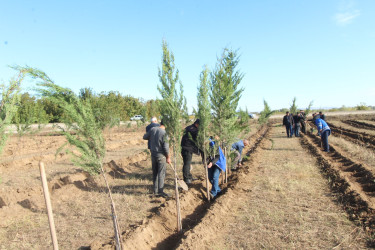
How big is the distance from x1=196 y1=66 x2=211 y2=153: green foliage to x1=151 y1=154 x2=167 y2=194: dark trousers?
1.13 metres

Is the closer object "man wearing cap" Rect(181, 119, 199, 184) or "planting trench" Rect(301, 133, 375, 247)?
"planting trench" Rect(301, 133, 375, 247)

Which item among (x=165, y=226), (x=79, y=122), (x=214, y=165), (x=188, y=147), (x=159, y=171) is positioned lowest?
(x=165, y=226)

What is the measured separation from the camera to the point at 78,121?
404 cm

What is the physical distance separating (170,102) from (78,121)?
5.69 ft

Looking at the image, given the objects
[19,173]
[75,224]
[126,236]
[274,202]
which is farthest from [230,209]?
[19,173]

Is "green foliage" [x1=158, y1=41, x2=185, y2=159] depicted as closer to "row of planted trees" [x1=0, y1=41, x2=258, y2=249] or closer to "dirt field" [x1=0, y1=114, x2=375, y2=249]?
"row of planted trees" [x1=0, y1=41, x2=258, y2=249]

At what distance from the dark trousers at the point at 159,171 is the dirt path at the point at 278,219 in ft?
5.11

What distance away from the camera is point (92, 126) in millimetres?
4195

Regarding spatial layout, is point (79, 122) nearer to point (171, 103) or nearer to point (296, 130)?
point (171, 103)

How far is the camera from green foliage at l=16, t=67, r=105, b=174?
3.77m

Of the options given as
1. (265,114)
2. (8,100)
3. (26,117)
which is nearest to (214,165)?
(8,100)

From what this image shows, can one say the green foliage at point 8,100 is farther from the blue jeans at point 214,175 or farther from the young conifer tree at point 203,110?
the blue jeans at point 214,175

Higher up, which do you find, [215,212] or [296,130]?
[296,130]

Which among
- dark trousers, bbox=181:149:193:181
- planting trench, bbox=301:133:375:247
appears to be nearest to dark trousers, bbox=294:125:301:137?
planting trench, bbox=301:133:375:247
